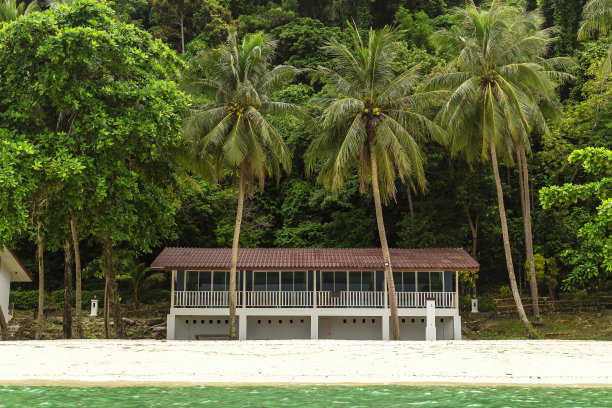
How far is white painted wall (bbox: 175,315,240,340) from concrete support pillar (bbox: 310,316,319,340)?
3.91 meters

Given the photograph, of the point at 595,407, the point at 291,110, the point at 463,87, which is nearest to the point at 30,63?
the point at 291,110

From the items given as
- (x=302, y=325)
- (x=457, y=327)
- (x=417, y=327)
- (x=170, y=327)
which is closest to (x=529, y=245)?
(x=457, y=327)

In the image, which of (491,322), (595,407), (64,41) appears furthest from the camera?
(491,322)

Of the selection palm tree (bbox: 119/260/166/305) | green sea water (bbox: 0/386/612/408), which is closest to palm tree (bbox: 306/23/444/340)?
green sea water (bbox: 0/386/612/408)

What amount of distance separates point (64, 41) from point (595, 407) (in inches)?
636

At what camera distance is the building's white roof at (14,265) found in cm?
2828

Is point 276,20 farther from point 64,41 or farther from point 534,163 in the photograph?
point 64,41

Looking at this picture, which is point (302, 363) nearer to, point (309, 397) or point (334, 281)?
point (309, 397)

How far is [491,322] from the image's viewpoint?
30266 millimetres

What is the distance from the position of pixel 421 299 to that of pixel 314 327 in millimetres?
5016

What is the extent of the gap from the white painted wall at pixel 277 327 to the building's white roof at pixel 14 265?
11.3 metres

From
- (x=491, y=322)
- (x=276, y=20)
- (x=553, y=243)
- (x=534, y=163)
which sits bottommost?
(x=491, y=322)

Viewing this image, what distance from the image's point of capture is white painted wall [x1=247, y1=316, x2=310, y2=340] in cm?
2769

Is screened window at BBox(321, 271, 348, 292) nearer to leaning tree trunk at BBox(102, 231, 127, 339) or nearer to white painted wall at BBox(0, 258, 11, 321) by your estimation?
leaning tree trunk at BBox(102, 231, 127, 339)
